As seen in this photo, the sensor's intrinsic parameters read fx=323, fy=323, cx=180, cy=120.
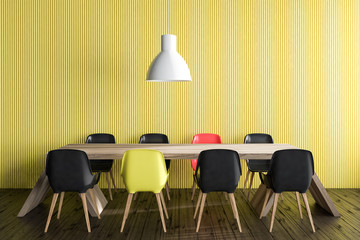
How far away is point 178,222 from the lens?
12.4 ft

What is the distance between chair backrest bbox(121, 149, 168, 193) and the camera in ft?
11.3

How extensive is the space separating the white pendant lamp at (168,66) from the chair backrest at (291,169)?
5.06ft

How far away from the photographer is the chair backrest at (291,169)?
345 centimetres

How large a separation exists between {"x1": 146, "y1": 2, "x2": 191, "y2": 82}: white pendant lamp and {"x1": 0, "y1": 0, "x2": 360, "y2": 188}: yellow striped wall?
4.04 feet

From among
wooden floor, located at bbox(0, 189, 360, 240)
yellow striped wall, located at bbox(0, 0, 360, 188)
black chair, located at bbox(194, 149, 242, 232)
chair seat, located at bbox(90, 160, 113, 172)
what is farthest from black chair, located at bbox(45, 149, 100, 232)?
yellow striped wall, located at bbox(0, 0, 360, 188)

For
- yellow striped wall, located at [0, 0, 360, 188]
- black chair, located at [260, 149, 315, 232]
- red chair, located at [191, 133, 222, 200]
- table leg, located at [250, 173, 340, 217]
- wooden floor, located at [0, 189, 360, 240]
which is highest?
yellow striped wall, located at [0, 0, 360, 188]

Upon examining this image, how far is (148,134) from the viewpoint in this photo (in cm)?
511

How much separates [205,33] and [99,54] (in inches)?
70.9

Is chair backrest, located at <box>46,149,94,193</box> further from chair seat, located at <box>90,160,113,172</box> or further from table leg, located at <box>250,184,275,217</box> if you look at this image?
table leg, located at <box>250,184,275,217</box>

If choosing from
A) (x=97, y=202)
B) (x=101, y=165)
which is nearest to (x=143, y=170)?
(x=97, y=202)

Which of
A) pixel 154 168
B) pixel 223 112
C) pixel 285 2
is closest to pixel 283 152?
pixel 154 168

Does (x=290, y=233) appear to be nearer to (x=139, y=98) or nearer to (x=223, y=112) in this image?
(x=223, y=112)

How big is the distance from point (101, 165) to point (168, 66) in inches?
72.6

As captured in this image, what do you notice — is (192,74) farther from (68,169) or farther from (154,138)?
(68,169)
